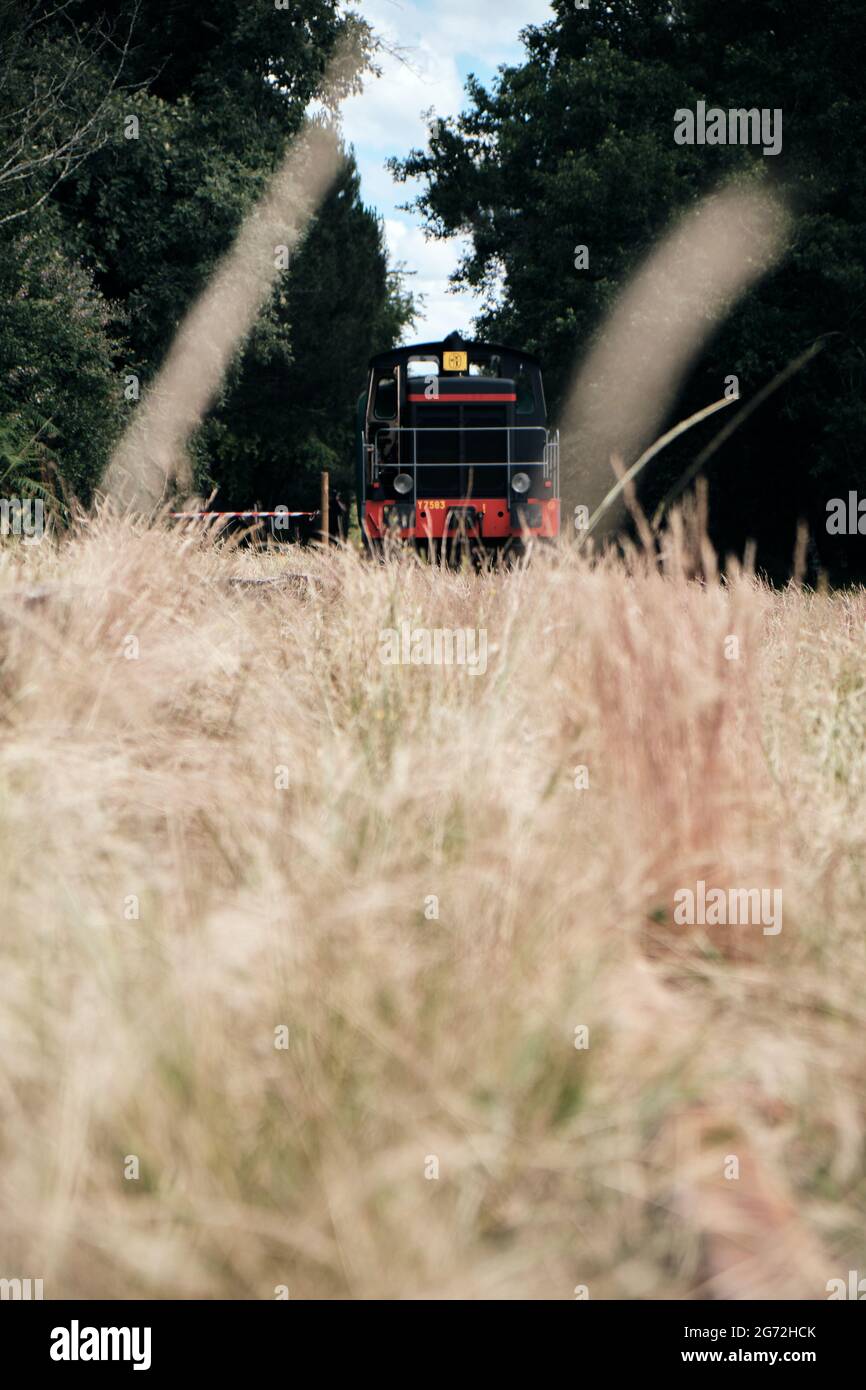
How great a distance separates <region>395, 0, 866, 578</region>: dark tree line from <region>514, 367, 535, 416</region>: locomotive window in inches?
270

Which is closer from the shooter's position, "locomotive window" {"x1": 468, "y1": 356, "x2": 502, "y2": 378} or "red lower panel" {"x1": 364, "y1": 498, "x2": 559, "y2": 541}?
"red lower panel" {"x1": 364, "y1": 498, "x2": 559, "y2": 541}

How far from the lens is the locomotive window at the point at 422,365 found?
42.5ft

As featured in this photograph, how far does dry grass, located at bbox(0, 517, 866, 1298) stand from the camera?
1649mm

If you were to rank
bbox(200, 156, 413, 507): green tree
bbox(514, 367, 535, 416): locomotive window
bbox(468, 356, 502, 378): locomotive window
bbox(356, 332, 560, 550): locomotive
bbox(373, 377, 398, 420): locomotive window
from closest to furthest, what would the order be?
bbox(356, 332, 560, 550): locomotive, bbox(373, 377, 398, 420): locomotive window, bbox(514, 367, 535, 416): locomotive window, bbox(468, 356, 502, 378): locomotive window, bbox(200, 156, 413, 507): green tree

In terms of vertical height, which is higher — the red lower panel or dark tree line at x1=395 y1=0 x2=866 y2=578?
dark tree line at x1=395 y1=0 x2=866 y2=578

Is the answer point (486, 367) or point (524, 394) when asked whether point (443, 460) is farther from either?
point (486, 367)

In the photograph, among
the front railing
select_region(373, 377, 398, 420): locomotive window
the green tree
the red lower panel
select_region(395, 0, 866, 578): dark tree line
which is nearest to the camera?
the red lower panel

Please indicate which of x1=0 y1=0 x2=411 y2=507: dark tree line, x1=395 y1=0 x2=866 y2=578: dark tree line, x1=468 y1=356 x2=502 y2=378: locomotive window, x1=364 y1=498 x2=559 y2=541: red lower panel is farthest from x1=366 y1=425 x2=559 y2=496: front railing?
x1=395 y1=0 x2=866 y2=578: dark tree line

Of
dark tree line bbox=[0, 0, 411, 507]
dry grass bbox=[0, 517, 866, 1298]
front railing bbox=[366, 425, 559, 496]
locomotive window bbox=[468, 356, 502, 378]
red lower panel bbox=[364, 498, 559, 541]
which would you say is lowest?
dry grass bbox=[0, 517, 866, 1298]

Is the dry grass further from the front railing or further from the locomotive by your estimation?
the front railing

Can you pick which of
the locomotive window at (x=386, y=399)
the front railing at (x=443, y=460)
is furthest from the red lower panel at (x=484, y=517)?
the locomotive window at (x=386, y=399)

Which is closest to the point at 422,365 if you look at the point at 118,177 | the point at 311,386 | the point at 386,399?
the point at 386,399

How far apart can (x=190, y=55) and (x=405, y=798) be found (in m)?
18.9

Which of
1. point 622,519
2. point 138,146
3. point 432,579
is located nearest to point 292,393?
point 622,519
